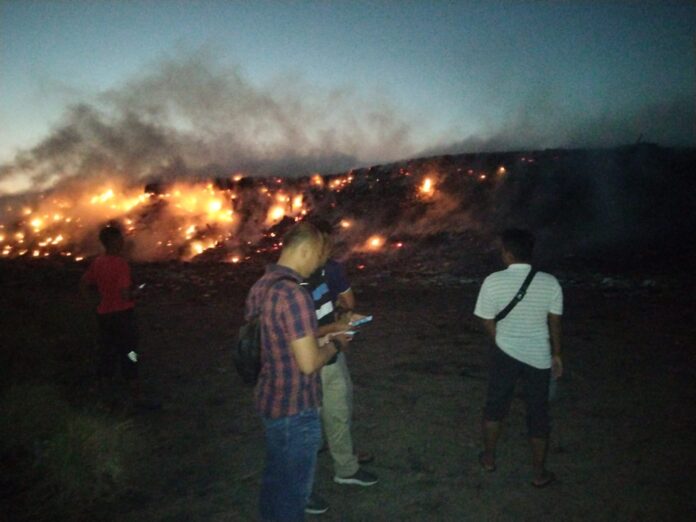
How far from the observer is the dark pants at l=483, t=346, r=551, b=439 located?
11.1 ft

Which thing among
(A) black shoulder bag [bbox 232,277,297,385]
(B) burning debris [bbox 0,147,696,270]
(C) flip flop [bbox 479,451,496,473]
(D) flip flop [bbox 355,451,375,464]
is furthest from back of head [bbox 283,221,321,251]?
(B) burning debris [bbox 0,147,696,270]

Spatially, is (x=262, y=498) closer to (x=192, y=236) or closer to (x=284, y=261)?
(x=284, y=261)

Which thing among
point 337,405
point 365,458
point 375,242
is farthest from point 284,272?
point 375,242

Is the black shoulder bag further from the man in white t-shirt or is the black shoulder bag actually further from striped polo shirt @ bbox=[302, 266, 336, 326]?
the man in white t-shirt

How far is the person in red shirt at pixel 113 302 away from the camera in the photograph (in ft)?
15.8

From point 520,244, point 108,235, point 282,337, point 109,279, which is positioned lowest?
point 282,337

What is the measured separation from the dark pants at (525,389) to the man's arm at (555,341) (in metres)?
0.09

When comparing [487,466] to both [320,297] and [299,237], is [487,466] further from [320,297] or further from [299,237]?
[299,237]

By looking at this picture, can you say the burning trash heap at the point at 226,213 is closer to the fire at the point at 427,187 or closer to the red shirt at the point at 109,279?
the fire at the point at 427,187

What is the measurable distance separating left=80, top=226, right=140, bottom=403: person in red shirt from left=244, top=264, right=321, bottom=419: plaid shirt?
3204 mm

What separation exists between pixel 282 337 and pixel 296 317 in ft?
0.51

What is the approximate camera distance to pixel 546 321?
11.1 ft

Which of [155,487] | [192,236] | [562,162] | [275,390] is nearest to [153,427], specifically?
[155,487]

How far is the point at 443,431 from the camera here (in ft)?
15.6
